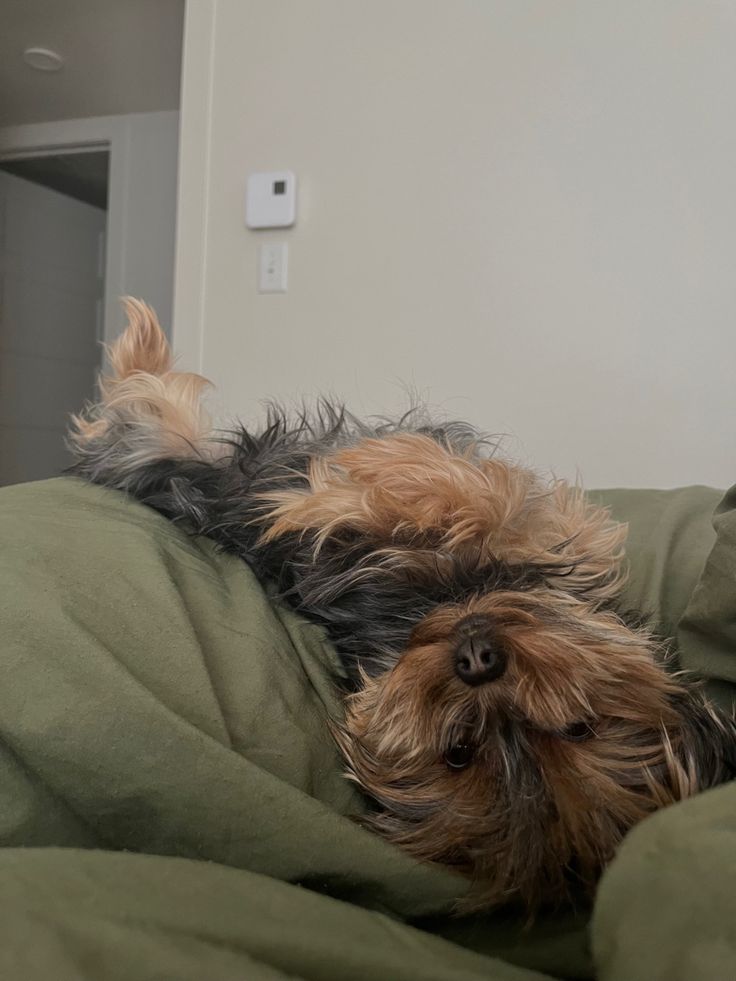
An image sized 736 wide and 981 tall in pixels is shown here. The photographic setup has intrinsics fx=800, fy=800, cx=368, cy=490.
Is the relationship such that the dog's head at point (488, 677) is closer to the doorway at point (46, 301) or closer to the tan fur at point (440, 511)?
the tan fur at point (440, 511)

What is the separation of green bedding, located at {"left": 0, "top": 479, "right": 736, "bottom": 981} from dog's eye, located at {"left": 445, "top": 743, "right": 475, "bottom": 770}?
10 centimetres

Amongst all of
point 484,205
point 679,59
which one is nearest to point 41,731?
point 484,205

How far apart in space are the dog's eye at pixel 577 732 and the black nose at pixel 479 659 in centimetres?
9

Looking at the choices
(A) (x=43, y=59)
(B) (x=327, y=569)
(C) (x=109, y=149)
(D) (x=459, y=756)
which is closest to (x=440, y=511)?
(B) (x=327, y=569)

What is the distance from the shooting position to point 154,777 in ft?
1.76

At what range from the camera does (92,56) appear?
9.87 ft

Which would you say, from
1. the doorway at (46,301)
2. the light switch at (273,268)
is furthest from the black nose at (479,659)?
the doorway at (46,301)

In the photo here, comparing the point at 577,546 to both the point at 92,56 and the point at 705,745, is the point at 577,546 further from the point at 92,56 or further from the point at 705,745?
the point at 92,56

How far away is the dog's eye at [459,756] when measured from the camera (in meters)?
0.79

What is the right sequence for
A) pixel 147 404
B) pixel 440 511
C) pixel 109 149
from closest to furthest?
pixel 440 511 → pixel 147 404 → pixel 109 149

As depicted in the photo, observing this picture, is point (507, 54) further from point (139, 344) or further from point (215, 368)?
point (139, 344)

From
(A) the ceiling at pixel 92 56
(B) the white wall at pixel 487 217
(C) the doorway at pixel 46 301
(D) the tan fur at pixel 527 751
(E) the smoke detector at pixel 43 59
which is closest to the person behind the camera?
(D) the tan fur at pixel 527 751

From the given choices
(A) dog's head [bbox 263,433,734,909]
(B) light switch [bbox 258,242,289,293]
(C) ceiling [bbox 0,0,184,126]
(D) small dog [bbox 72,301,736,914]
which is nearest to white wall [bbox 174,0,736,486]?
(B) light switch [bbox 258,242,289,293]

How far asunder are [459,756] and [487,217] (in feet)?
4.87
